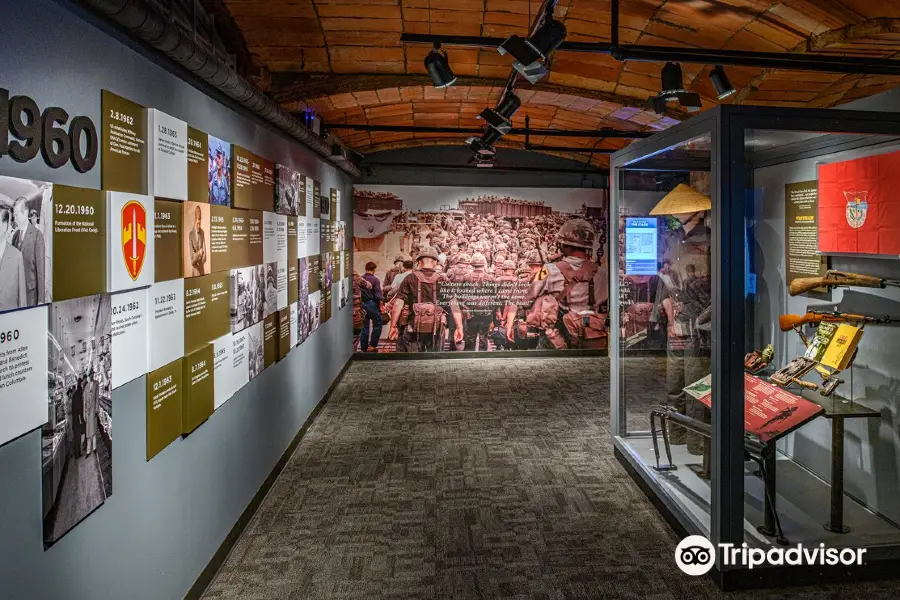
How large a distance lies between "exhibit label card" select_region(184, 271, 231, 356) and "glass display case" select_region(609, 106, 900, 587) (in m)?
2.56

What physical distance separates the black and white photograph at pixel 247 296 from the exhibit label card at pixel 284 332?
452 millimetres

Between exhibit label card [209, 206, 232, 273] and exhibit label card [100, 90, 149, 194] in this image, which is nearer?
exhibit label card [100, 90, 149, 194]

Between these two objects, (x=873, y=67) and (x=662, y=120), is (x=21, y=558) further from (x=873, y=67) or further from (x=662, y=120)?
(x=662, y=120)

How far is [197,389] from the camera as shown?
9.73 feet

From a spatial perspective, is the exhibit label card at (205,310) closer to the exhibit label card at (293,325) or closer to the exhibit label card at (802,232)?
the exhibit label card at (293,325)

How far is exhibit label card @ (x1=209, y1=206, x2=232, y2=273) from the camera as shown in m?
3.17

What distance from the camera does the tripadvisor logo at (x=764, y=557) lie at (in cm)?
300

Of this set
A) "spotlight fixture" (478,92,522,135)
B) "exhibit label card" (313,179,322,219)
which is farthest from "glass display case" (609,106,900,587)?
"exhibit label card" (313,179,322,219)

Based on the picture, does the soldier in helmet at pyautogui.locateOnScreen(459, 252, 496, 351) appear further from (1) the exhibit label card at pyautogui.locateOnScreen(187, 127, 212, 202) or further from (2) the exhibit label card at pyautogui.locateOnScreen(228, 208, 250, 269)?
(1) the exhibit label card at pyautogui.locateOnScreen(187, 127, 212, 202)

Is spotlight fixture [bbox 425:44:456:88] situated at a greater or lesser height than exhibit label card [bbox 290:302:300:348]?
greater

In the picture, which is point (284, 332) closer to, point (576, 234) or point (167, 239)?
point (167, 239)

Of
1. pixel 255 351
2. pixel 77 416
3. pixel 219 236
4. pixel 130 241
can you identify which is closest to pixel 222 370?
pixel 255 351

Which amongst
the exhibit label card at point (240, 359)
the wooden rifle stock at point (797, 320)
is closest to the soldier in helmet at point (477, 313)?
the wooden rifle stock at point (797, 320)

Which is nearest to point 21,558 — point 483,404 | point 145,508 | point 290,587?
point 145,508
